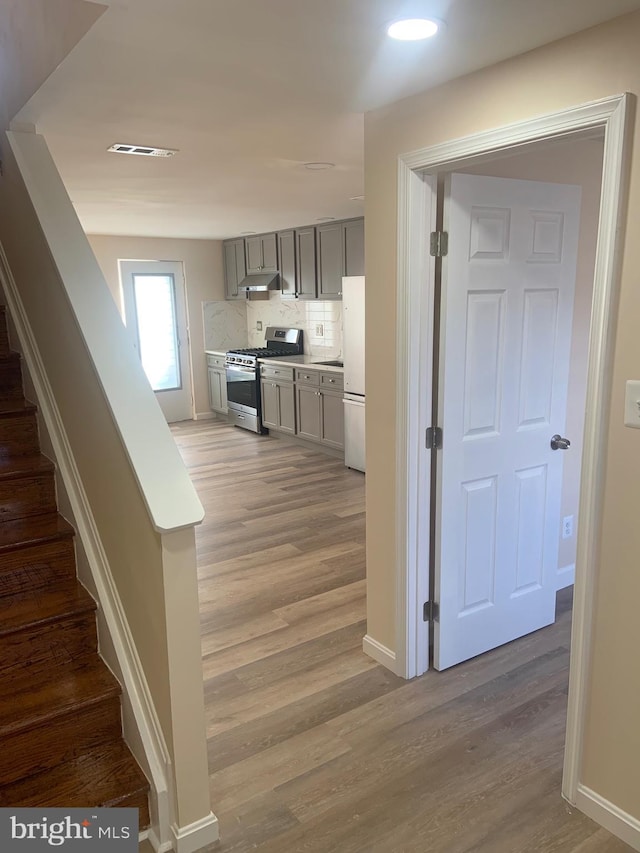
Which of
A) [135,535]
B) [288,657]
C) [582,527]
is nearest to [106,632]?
[135,535]

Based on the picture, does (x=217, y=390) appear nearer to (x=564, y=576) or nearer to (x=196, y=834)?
(x=564, y=576)

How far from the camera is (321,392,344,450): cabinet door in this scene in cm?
589

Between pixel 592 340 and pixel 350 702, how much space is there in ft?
5.45

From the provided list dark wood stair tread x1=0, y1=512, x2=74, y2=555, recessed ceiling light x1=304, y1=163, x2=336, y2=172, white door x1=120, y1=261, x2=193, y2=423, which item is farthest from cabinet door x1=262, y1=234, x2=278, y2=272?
dark wood stair tread x1=0, y1=512, x2=74, y2=555

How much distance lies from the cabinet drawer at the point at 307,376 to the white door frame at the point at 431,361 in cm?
370

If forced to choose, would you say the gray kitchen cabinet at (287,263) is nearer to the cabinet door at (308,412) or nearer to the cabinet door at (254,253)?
the cabinet door at (254,253)

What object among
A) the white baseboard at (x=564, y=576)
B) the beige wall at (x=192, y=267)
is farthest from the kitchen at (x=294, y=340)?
the white baseboard at (x=564, y=576)

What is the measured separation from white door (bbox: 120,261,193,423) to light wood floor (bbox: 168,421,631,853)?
4.45 meters

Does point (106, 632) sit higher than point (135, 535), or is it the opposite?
point (135, 535)

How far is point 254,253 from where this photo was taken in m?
7.33

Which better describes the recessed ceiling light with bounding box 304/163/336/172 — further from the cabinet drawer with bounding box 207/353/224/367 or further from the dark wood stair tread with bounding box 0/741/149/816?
the cabinet drawer with bounding box 207/353/224/367

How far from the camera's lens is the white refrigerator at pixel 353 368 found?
5227mm

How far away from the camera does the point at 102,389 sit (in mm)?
1832

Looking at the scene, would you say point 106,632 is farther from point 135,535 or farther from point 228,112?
point 228,112
